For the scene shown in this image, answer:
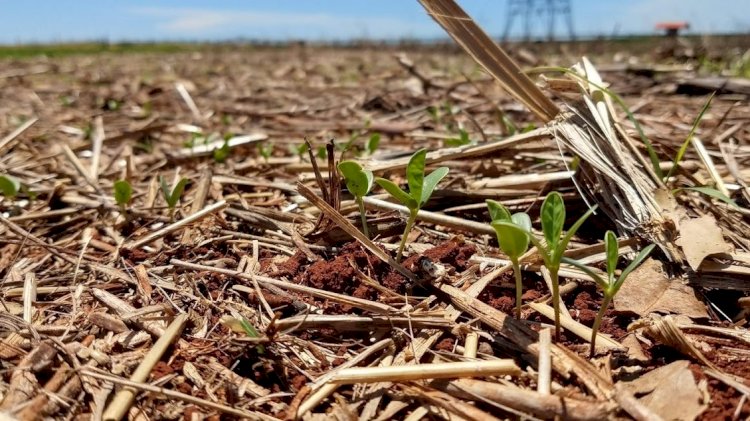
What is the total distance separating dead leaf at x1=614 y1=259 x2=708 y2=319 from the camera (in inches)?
55.7

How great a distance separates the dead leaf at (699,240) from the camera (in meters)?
1.47

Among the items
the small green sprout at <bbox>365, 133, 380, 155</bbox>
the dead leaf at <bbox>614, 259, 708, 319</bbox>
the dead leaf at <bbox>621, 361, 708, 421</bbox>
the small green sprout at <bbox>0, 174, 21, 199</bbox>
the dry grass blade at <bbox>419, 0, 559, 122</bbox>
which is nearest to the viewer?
the dead leaf at <bbox>621, 361, 708, 421</bbox>

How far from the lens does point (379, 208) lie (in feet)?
6.12

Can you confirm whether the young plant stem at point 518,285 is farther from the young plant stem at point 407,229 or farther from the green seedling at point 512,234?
the young plant stem at point 407,229

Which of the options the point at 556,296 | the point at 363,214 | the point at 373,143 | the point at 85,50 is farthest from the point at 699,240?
the point at 85,50

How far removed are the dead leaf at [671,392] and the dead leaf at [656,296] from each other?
226 mm

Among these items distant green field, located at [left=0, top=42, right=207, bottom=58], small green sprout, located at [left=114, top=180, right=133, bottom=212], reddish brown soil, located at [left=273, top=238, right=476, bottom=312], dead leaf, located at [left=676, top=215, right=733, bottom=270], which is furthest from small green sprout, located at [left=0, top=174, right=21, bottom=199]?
distant green field, located at [left=0, top=42, right=207, bottom=58]

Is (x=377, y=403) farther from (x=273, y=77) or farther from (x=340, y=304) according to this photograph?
(x=273, y=77)

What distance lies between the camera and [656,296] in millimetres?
1459

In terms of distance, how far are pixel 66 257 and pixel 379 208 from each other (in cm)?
94

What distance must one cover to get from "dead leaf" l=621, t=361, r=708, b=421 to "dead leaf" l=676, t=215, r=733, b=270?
360 mm

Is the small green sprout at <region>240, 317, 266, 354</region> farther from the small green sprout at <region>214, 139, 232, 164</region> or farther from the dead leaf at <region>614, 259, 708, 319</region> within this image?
the small green sprout at <region>214, 139, 232, 164</region>

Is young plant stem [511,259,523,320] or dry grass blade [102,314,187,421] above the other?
young plant stem [511,259,523,320]

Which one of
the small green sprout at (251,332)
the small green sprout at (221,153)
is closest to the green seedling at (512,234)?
the small green sprout at (251,332)
